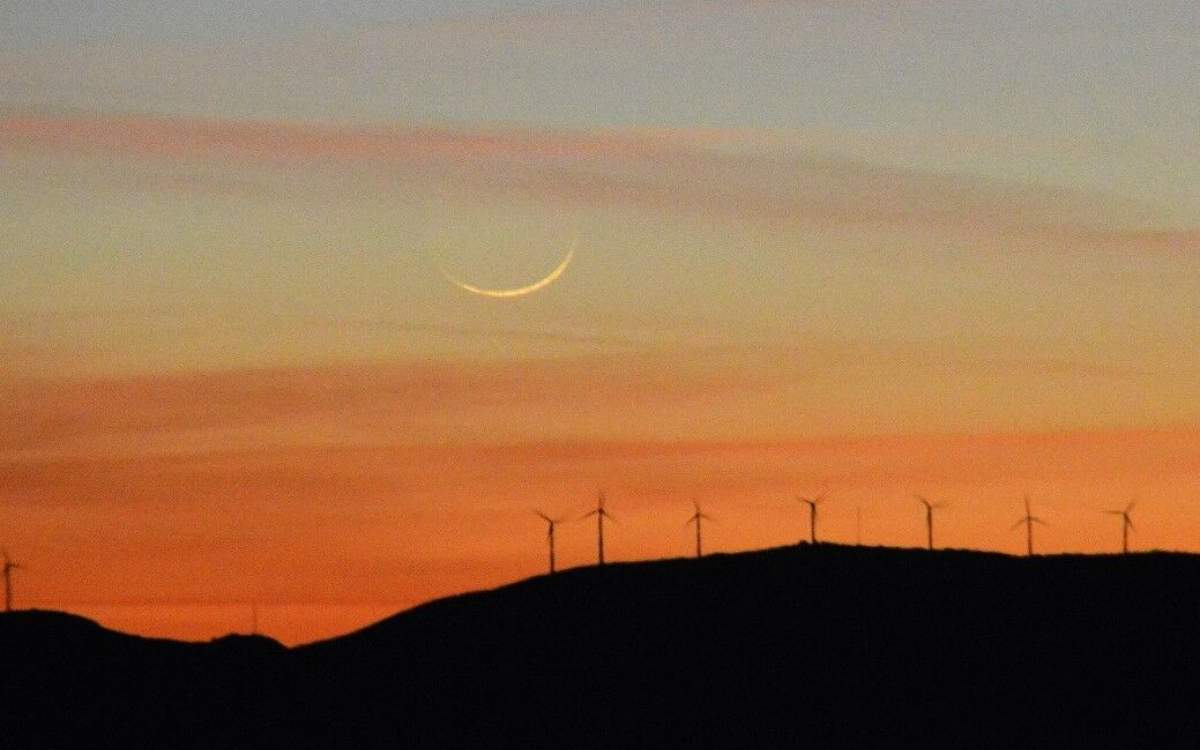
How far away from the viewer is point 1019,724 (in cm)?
19375

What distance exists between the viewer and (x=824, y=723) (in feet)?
651

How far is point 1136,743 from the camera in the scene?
18925cm

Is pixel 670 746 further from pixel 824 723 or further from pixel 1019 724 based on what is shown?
pixel 1019 724

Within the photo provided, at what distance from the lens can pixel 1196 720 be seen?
192875mm

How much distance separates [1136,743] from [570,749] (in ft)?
127

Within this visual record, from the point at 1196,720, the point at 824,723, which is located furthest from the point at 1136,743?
the point at 824,723

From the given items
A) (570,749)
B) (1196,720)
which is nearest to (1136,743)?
(1196,720)

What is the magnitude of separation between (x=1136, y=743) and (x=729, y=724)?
28.5m

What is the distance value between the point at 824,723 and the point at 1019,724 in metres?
13.7

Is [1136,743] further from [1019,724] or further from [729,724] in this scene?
[729,724]

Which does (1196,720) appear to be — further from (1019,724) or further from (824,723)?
(824,723)

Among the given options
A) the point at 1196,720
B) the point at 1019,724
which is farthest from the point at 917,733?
the point at 1196,720

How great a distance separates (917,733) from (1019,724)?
23.1 ft

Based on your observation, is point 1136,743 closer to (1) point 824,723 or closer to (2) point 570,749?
(1) point 824,723
